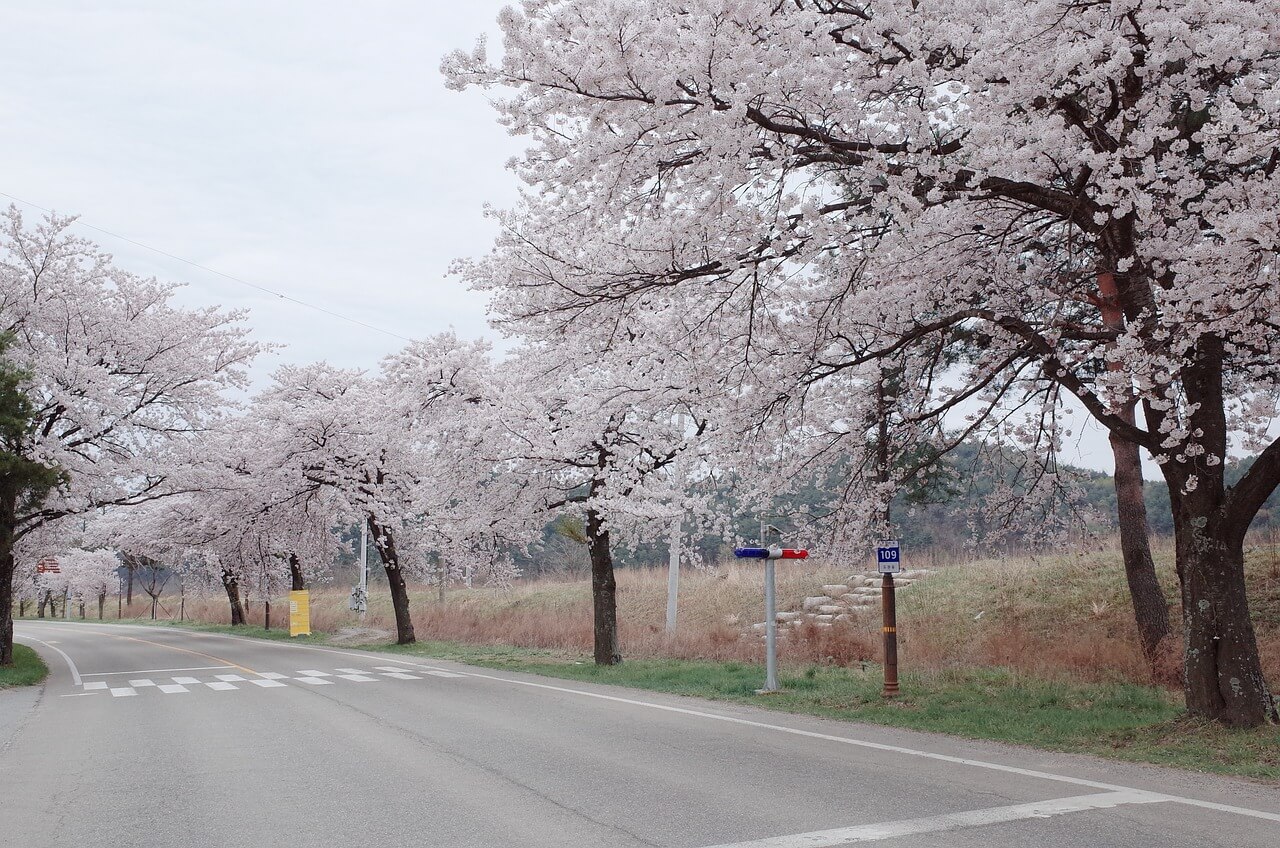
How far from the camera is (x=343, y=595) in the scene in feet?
206

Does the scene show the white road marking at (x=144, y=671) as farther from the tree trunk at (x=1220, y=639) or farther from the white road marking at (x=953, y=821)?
the tree trunk at (x=1220, y=639)

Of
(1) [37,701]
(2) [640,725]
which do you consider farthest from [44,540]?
(2) [640,725]

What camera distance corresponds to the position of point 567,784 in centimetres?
718

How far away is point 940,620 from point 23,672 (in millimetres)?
20489

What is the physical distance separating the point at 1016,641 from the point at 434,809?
44.6 feet

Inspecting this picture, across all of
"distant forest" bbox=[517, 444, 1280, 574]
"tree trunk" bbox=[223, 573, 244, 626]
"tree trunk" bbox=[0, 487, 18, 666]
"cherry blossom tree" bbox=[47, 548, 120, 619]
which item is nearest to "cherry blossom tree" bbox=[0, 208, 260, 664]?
"tree trunk" bbox=[0, 487, 18, 666]

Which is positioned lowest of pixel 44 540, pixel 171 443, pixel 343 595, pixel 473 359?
pixel 343 595

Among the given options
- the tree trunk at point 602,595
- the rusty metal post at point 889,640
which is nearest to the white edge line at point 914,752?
the rusty metal post at point 889,640

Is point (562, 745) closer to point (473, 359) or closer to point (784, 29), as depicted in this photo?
point (784, 29)

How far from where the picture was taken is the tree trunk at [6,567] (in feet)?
71.7

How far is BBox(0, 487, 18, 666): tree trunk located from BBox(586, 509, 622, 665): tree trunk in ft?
41.8

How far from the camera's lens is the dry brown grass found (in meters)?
16.0

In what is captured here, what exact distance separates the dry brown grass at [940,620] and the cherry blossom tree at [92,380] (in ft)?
36.0

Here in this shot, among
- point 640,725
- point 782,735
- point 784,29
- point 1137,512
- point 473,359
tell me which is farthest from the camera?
point 473,359
